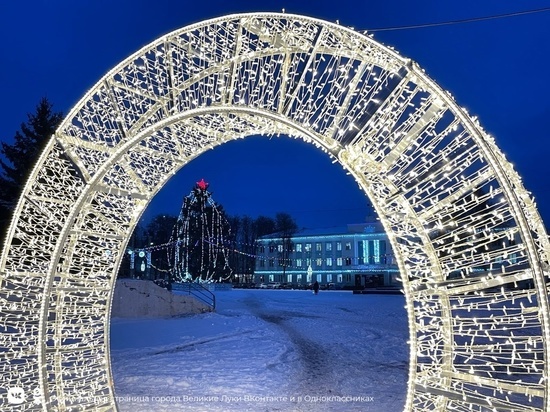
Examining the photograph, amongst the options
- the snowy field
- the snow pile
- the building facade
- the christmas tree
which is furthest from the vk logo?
the building facade

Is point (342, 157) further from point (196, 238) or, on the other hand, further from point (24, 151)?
point (196, 238)

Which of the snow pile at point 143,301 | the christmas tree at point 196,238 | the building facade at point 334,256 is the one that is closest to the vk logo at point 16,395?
the snow pile at point 143,301

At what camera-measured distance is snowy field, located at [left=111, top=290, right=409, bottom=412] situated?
6336 mm

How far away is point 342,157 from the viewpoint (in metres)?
3.38

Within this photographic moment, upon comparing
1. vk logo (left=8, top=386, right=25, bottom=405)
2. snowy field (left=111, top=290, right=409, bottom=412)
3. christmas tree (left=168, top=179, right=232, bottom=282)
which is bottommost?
snowy field (left=111, top=290, right=409, bottom=412)

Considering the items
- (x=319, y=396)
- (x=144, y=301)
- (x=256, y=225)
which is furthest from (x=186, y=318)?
(x=256, y=225)

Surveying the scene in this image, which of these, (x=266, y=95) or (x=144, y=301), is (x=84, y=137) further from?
(x=144, y=301)

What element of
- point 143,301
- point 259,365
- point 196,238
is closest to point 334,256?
point 196,238

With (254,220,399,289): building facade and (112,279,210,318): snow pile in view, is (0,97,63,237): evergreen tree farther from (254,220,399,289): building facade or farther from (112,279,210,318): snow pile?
(254,220,399,289): building facade

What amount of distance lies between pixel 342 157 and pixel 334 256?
5906 cm

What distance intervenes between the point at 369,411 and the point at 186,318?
38.5 ft

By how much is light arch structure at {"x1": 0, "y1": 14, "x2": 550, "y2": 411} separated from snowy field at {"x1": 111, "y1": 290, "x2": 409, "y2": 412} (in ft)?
7.65

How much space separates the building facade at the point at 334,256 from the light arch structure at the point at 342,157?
2079 inches

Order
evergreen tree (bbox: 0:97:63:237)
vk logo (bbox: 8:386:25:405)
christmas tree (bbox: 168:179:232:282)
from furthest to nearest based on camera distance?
christmas tree (bbox: 168:179:232:282), evergreen tree (bbox: 0:97:63:237), vk logo (bbox: 8:386:25:405)
